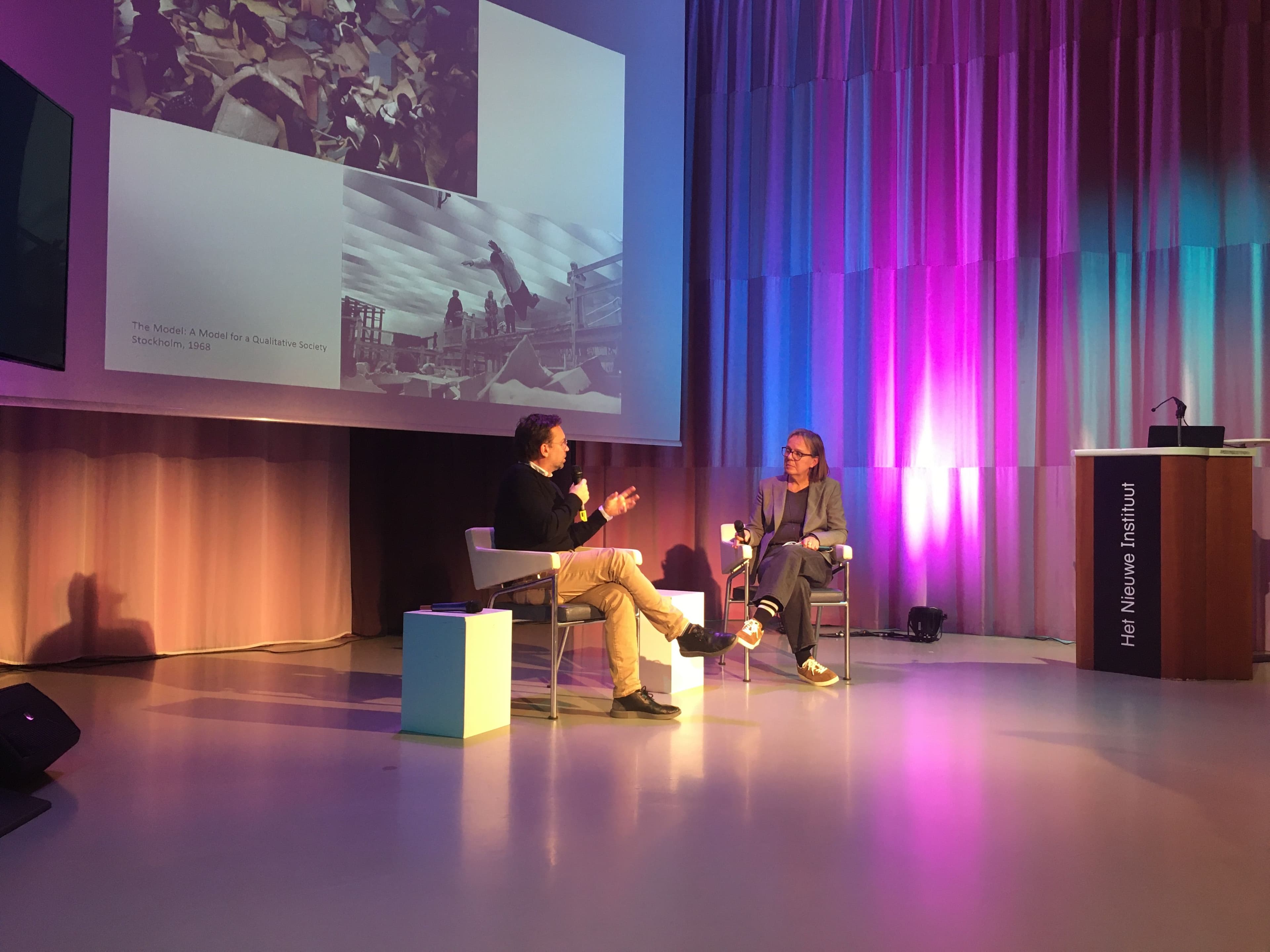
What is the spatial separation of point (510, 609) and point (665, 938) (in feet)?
7.37

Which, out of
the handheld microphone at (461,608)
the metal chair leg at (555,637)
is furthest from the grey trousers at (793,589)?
the handheld microphone at (461,608)

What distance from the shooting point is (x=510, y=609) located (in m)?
3.96

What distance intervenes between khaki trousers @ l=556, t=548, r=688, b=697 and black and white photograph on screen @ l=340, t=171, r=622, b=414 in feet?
5.00

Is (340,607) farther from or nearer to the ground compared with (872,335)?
nearer to the ground

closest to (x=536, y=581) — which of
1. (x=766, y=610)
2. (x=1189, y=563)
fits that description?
(x=766, y=610)

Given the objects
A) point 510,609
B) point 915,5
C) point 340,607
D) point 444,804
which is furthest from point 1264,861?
point 915,5

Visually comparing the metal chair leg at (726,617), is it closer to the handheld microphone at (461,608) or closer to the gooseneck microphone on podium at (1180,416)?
the handheld microphone at (461,608)

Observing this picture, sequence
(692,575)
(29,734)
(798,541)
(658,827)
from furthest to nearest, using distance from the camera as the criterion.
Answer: (692,575)
(798,541)
(29,734)
(658,827)

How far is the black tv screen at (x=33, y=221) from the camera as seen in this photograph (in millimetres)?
2752

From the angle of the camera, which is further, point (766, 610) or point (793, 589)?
point (793, 589)

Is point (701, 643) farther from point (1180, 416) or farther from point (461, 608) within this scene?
point (1180, 416)

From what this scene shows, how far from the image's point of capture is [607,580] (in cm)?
387

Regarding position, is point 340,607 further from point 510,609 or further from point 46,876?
point 46,876

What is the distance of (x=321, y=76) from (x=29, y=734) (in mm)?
3130
